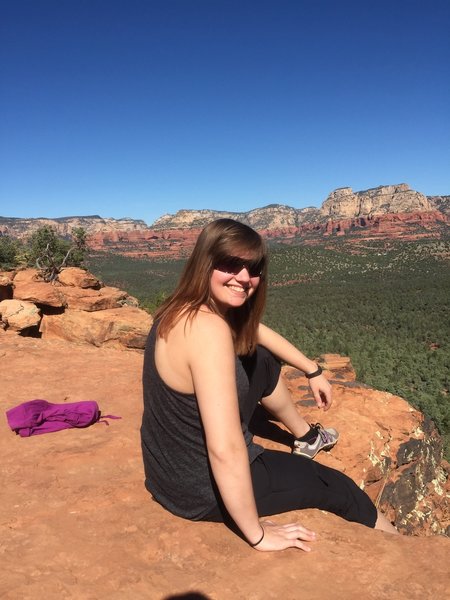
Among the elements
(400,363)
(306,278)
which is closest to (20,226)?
(306,278)

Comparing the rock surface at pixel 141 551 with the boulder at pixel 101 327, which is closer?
the rock surface at pixel 141 551

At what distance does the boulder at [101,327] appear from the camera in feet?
28.3

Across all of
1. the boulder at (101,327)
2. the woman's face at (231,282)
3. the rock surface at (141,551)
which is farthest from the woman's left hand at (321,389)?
the boulder at (101,327)

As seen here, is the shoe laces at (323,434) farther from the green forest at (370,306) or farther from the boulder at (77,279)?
the green forest at (370,306)

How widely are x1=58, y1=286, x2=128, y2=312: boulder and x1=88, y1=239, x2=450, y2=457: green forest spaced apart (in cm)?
1047

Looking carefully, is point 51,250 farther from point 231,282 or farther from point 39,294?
point 231,282

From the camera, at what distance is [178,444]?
6.40 feet

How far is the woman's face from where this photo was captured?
1.91 metres

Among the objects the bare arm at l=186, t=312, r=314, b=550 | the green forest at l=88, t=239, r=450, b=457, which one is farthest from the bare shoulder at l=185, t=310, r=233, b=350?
the green forest at l=88, t=239, r=450, b=457

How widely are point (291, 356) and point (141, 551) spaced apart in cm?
156

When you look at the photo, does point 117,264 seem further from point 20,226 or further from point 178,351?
point 20,226

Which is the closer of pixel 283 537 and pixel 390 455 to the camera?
pixel 283 537

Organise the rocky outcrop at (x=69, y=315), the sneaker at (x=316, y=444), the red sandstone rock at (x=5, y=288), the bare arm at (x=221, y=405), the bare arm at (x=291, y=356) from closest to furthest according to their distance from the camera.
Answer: the bare arm at (x=221, y=405)
the bare arm at (x=291, y=356)
the sneaker at (x=316, y=444)
the rocky outcrop at (x=69, y=315)
the red sandstone rock at (x=5, y=288)

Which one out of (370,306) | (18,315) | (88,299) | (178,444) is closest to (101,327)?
(88,299)
